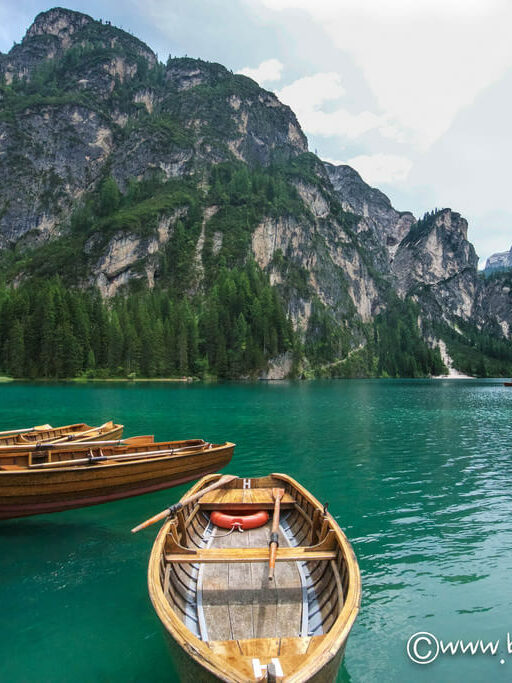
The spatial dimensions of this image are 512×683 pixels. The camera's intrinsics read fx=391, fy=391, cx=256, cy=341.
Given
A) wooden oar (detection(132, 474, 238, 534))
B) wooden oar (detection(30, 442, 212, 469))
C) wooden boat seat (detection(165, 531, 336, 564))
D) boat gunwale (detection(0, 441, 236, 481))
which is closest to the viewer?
wooden boat seat (detection(165, 531, 336, 564))

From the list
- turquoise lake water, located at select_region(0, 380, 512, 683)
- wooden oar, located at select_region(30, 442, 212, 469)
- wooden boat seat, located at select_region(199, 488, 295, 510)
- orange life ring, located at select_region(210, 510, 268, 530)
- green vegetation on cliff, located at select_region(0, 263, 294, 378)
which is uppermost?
green vegetation on cliff, located at select_region(0, 263, 294, 378)

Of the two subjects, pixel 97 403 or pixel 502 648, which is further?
pixel 97 403

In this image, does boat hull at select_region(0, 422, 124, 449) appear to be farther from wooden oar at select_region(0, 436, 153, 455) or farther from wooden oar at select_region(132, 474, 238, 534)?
wooden oar at select_region(132, 474, 238, 534)

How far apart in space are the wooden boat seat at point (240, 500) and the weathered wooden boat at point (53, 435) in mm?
9284

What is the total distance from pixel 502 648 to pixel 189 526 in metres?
7.00

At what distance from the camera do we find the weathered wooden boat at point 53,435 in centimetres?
1802

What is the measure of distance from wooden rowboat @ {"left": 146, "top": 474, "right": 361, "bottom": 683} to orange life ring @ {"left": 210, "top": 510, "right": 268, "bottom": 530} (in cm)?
30

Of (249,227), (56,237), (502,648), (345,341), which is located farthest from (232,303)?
(502,648)

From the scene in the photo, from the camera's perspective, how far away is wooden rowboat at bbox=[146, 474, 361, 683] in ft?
14.8

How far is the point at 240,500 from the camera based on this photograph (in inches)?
444

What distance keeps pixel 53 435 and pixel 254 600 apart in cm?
1728

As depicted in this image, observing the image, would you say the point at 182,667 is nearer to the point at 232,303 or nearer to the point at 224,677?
the point at 224,677

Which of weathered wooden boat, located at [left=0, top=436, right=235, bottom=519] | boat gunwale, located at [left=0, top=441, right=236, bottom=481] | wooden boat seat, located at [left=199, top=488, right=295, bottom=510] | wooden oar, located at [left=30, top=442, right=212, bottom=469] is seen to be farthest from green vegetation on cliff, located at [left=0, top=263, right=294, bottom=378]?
wooden boat seat, located at [left=199, top=488, right=295, bottom=510]

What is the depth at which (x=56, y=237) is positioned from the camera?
185500mm
